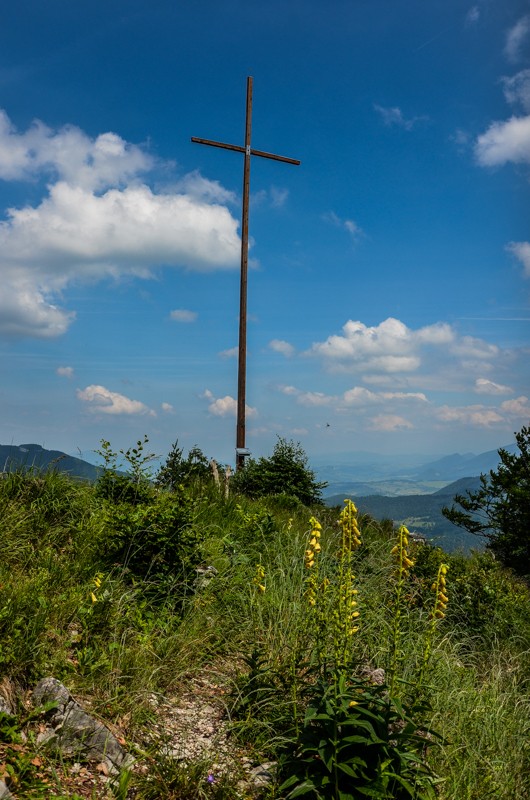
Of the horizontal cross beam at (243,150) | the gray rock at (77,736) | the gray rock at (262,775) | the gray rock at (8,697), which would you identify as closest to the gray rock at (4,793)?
the gray rock at (77,736)

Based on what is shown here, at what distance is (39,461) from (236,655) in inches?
159

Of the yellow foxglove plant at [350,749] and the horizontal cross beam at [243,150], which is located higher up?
the horizontal cross beam at [243,150]

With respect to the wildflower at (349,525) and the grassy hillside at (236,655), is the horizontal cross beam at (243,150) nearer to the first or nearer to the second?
the grassy hillside at (236,655)

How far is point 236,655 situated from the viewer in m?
5.27

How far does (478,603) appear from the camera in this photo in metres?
8.75

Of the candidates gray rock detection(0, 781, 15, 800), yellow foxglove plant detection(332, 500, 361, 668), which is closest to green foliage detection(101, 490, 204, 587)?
yellow foxglove plant detection(332, 500, 361, 668)

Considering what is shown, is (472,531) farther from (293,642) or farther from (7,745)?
(7,745)

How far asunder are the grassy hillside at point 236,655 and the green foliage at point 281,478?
24.0 feet

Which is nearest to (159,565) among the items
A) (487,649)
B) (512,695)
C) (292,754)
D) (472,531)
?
(292,754)

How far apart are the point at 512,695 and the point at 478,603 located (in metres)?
3.04

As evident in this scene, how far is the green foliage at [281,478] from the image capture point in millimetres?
15516

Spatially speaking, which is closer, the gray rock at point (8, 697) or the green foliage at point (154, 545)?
the gray rock at point (8, 697)

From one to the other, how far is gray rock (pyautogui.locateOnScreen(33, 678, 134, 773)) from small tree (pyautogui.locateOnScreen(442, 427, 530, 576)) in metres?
13.9

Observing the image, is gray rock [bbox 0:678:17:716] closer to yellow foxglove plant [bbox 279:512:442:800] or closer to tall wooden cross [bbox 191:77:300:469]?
yellow foxglove plant [bbox 279:512:442:800]
